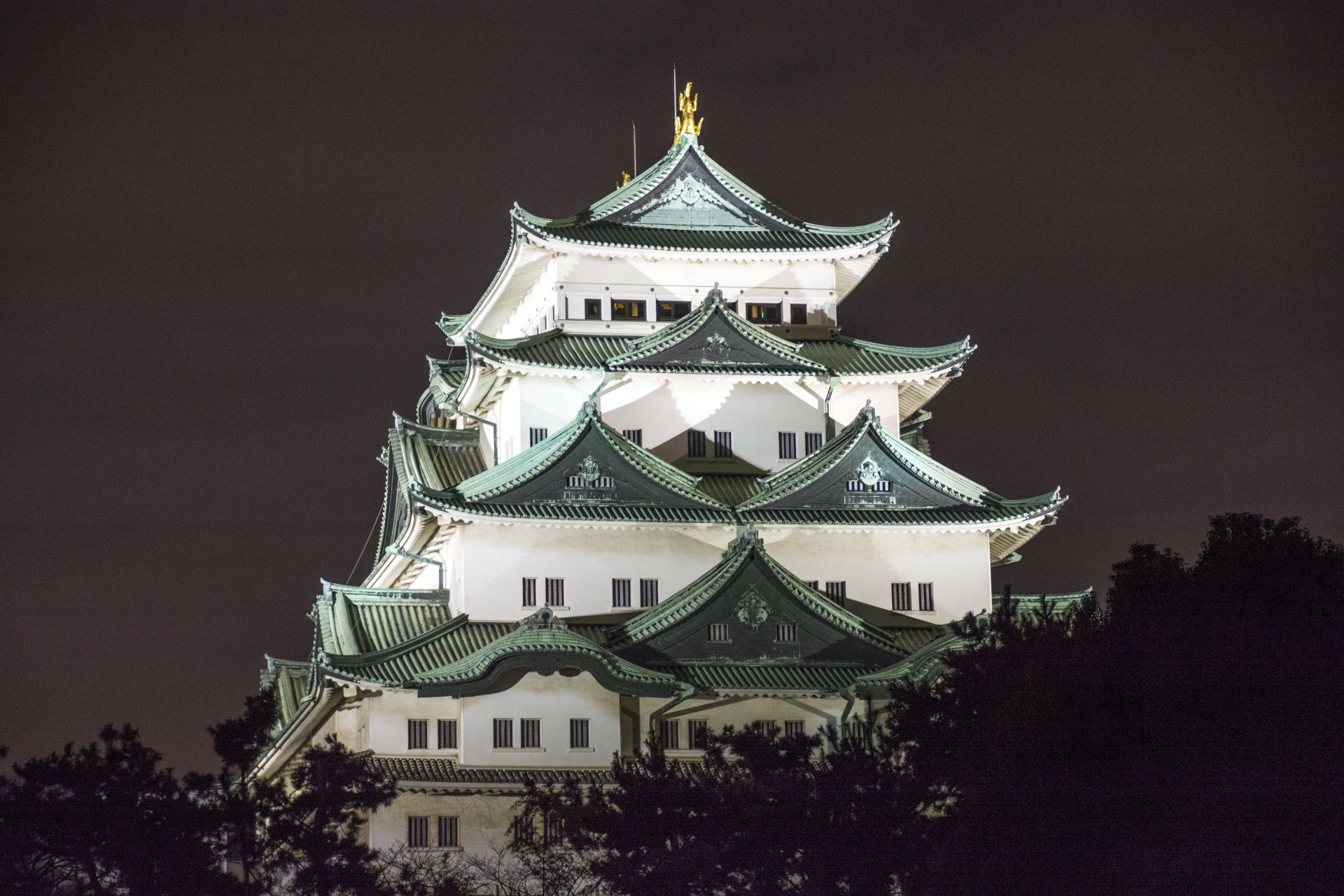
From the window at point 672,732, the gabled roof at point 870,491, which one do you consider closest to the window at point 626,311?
the gabled roof at point 870,491

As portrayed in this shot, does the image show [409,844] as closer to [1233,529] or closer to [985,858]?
[985,858]

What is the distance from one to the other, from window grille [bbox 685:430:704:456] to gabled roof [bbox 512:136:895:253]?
17.1ft

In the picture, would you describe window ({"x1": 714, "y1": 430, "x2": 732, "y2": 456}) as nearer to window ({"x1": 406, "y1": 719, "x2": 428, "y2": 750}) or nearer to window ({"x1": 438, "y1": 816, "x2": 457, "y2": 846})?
window ({"x1": 406, "y1": 719, "x2": 428, "y2": 750})

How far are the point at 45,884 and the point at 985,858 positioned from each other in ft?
51.0

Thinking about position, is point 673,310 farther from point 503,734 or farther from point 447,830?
point 447,830

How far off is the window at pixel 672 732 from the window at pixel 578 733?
1.88m

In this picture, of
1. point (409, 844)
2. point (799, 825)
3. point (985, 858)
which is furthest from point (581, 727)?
point (985, 858)

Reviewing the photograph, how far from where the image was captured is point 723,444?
52.0 m

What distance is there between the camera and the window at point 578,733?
43875 mm

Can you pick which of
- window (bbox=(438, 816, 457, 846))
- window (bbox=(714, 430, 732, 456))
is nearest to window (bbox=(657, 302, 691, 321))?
window (bbox=(714, 430, 732, 456))

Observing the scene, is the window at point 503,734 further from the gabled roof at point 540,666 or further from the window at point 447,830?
the window at point 447,830

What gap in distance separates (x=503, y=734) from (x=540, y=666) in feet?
6.54

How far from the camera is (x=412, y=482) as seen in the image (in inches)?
1831

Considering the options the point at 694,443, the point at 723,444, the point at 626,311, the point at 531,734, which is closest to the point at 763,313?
the point at 626,311
